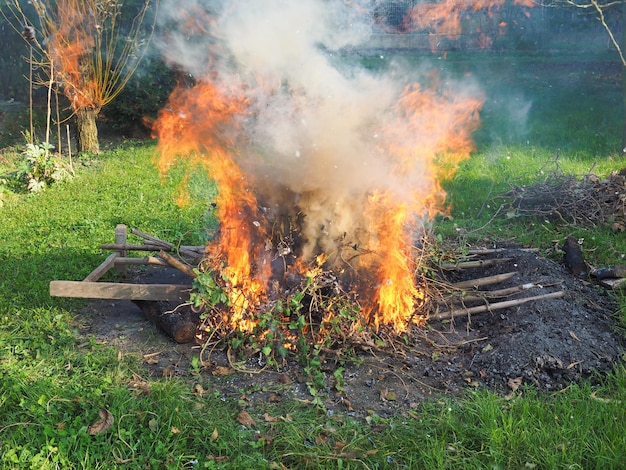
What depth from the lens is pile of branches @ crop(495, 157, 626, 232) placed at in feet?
23.3

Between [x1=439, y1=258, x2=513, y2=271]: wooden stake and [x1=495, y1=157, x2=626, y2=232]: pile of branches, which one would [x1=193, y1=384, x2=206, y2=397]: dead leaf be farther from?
[x1=495, y1=157, x2=626, y2=232]: pile of branches

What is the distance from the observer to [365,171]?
4.96 metres

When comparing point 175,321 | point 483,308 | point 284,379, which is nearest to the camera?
point 284,379

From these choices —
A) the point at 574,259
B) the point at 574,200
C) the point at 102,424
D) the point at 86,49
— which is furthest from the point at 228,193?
the point at 86,49

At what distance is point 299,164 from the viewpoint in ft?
15.9

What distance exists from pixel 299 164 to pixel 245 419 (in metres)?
2.21

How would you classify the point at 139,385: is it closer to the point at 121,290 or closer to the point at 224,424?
the point at 224,424

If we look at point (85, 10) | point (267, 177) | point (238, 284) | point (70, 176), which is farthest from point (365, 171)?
point (85, 10)

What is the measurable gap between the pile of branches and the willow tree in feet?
22.2

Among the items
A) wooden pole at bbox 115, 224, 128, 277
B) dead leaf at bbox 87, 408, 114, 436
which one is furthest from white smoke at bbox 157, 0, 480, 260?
dead leaf at bbox 87, 408, 114, 436

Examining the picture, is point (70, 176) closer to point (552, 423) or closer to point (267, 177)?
point (267, 177)

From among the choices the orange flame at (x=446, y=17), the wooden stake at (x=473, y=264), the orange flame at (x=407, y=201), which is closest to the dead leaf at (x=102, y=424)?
the orange flame at (x=407, y=201)

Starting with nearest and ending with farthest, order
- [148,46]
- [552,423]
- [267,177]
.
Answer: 1. [552,423]
2. [267,177]
3. [148,46]

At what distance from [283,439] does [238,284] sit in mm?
1524
